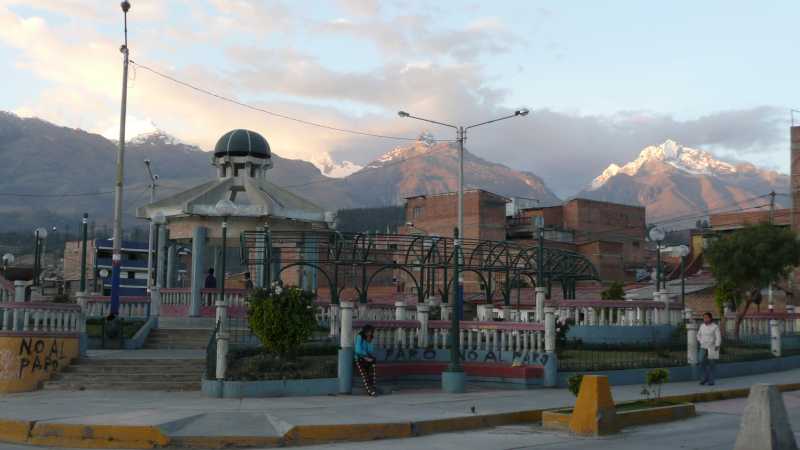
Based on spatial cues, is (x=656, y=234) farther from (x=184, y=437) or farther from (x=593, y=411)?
(x=184, y=437)

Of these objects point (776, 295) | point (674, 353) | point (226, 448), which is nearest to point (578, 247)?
point (776, 295)

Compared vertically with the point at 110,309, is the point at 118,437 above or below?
below

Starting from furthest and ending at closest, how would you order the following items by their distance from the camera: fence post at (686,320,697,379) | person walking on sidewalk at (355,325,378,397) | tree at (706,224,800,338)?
tree at (706,224,800,338)
fence post at (686,320,697,379)
person walking on sidewalk at (355,325,378,397)

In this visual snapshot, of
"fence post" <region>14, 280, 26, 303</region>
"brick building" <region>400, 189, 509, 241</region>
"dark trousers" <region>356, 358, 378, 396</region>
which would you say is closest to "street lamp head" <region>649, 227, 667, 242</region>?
"dark trousers" <region>356, 358, 378, 396</region>

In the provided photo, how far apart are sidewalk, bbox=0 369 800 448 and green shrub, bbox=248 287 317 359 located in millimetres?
1475

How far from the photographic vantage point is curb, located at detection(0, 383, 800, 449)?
40.3 ft

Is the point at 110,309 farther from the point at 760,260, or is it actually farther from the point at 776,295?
the point at 776,295

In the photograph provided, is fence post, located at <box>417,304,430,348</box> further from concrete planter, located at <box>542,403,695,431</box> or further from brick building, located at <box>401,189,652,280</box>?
brick building, located at <box>401,189,652,280</box>

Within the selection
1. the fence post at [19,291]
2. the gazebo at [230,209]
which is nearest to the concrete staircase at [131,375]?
the fence post at [19,291]

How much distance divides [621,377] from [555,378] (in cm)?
199

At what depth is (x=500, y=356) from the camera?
20.3 metres

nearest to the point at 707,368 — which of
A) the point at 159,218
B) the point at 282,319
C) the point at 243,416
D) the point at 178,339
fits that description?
the point at 282,319

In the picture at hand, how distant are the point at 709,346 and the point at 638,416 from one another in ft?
22.3

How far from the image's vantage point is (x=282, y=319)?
1797 cm
